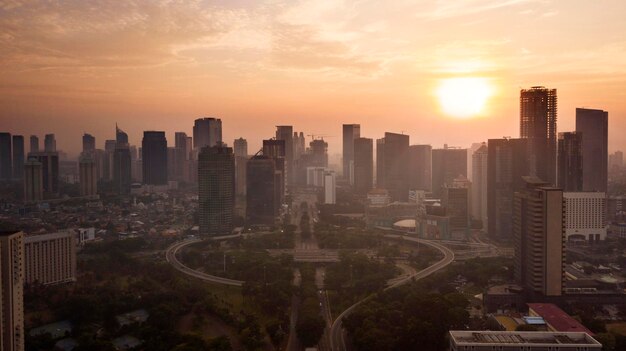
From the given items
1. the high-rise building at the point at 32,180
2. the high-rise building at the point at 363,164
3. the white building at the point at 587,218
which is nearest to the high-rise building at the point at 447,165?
the high-rise building at the point at 363,164

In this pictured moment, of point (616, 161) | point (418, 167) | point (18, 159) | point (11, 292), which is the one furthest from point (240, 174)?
point (616, 161)

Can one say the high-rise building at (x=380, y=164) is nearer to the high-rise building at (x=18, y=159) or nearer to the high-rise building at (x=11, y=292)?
the high-rise building at (x=18, y=159)

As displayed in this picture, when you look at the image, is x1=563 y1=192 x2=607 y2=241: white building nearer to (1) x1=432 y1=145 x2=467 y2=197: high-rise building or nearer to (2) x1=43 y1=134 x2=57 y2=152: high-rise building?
(1) x1=432 y1=145 x2=467 y2=197: high-rise building

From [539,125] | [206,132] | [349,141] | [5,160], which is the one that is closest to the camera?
[539,125]

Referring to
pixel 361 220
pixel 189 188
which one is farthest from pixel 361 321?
pixel 189 188

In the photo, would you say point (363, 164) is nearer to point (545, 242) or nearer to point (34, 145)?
point (34, 145)
